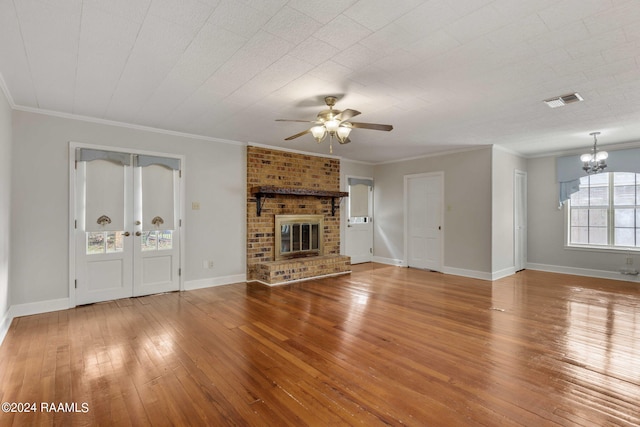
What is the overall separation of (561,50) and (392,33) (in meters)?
1.36

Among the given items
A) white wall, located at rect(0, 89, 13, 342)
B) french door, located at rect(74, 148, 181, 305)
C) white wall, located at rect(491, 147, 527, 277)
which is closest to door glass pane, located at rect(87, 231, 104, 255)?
french door, located at rect(74, 148, 181, 305)

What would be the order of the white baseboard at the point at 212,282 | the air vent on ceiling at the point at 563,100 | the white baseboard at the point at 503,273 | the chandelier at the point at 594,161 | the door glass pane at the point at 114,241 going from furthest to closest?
the white baseboard at the point at 503,273, the chandelier at the point at 594,161, the white baseboard at the point at 212,282, the door glass pane at the point at 114,241, the air vent on ceiling at the point at 563,100

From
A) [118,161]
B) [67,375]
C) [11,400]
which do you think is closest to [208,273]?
[118,161]

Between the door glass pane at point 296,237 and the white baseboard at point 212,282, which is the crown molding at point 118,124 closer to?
the door glass pane at point 296,237

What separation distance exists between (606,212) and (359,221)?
Result: 483 cm

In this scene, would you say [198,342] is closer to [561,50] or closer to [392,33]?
[392,33]

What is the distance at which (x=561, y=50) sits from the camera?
7.79 ft

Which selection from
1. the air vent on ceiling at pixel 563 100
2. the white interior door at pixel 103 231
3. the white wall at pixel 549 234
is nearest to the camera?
the air vent on ceiling at pixel 563 100

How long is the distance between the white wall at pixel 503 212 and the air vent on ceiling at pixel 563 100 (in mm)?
2279

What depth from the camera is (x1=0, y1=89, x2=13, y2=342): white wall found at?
3.14 meters

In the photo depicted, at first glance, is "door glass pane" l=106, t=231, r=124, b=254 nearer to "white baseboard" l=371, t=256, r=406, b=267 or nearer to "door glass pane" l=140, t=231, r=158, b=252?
"door glass pane" l=140, t=231, r=158, b=252

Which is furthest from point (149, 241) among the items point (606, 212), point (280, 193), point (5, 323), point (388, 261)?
point (606, 212)

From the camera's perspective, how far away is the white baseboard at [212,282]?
497 centimetres

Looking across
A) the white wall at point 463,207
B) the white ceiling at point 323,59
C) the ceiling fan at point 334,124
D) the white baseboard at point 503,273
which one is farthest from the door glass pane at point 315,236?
the white baseboard at point 503,273
